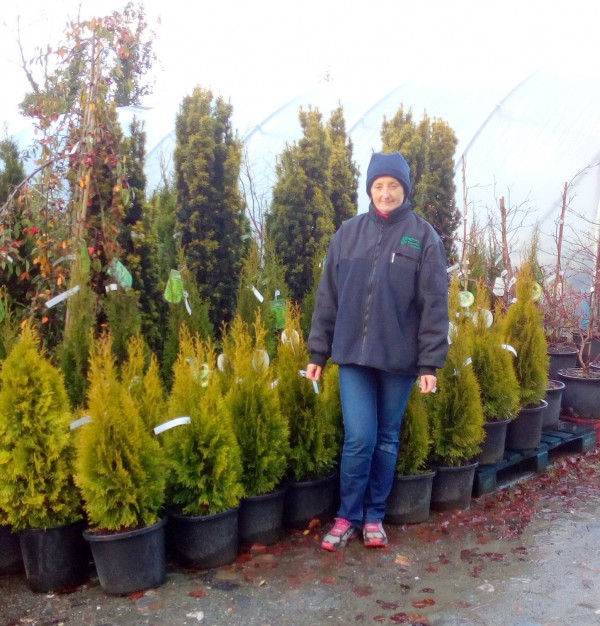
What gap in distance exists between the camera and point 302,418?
356 cm

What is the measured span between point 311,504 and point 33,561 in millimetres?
1375

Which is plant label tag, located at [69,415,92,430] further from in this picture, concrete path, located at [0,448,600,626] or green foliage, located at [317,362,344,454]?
green foliage, located at [317,362,344,454]

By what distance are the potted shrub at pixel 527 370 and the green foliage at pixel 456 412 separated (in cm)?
88

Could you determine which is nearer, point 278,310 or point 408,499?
point 408,499

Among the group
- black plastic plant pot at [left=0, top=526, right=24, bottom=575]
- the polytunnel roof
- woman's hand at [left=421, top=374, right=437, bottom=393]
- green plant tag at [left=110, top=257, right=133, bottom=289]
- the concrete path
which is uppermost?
the polytunnel roof

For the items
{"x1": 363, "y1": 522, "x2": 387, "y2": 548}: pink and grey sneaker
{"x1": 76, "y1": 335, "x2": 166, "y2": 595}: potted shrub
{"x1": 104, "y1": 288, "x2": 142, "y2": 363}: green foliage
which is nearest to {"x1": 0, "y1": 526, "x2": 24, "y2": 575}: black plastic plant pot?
{"x1": 76, "y1": 335, "x2": 166, "y2": 595}: potted shrub

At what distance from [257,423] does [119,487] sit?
75 cm

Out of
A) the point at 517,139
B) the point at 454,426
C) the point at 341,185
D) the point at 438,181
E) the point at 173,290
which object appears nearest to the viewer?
the point at 454,426

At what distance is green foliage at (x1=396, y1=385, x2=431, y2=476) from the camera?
12.0 ft

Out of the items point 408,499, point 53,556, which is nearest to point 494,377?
point 408,499

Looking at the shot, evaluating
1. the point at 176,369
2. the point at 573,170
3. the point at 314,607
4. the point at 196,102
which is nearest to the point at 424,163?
the point at 196,102

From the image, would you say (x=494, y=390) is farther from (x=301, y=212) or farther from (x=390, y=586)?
(x=301, y=212)

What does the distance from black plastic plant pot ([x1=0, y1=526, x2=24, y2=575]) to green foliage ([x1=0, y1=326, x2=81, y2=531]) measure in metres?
0.23

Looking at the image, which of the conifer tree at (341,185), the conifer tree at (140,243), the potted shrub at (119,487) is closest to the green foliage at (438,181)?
the conifer tree at (341,185)
